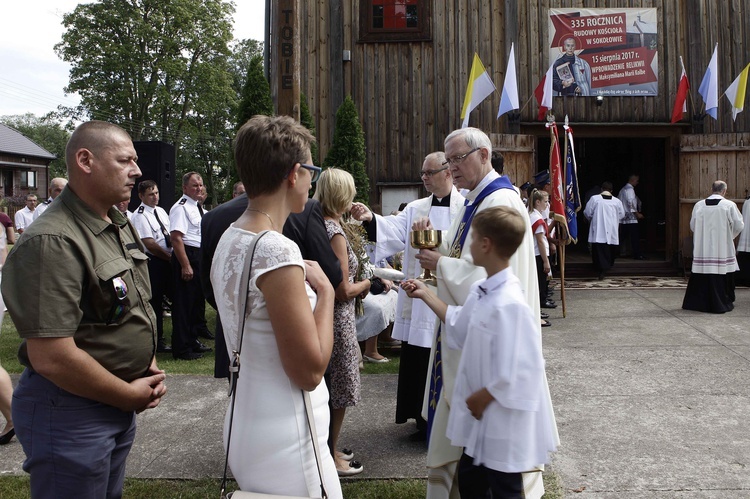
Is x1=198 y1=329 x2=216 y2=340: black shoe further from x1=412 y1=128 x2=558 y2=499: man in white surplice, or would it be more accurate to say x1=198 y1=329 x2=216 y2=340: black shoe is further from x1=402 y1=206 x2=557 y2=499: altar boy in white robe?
x1=402 y1=206 x2=557 y2=499: altar boy in white robe

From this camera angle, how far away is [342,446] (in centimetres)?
466

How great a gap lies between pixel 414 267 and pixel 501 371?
257cm

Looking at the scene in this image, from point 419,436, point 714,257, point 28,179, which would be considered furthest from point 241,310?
point 28,179

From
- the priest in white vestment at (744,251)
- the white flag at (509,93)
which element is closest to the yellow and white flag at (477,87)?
the white flag at (509,93)

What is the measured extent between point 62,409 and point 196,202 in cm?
610

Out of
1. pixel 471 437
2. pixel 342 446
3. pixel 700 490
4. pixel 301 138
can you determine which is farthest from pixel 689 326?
pixel 301 138

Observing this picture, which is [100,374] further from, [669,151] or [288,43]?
[669,151]

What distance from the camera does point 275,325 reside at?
→ 6.43 ft

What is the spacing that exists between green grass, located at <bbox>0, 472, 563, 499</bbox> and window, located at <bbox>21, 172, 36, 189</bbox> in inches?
1846

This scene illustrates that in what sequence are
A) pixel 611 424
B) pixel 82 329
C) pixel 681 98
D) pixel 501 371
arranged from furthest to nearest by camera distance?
pixel 681 98 < pixel 611 424 < pixel 501 371 < pixel 82 329

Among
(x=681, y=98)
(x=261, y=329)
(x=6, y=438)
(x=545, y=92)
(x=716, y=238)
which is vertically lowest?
(x=6, y=438)

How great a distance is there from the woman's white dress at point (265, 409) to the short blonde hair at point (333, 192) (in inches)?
81.8

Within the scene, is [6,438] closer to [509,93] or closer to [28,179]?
[509,93]

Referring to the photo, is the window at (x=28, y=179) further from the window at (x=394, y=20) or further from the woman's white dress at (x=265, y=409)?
the woman's white dress at (x=265, y=409)
